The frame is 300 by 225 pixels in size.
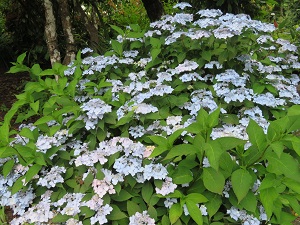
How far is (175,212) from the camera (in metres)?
1.71

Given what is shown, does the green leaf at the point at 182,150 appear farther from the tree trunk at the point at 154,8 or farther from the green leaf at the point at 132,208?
the tree trunk at the point at 154,8

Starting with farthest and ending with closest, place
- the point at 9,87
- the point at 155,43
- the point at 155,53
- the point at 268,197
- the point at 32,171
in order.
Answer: the point at 9,87, the point at 155,43, the point at 155,53, the point at 32,171, the point at 268,197

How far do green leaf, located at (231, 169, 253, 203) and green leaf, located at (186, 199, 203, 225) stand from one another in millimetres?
207

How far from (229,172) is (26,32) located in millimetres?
4805

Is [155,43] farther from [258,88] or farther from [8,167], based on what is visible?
[8,167]

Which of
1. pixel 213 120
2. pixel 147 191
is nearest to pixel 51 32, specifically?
pixel 147 191

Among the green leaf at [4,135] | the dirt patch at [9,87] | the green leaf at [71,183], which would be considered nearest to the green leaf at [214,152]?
the green leaf at [71,183]

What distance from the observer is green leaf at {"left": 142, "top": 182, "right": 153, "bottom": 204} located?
181cm

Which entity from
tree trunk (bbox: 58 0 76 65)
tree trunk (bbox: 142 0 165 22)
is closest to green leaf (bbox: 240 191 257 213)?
tree trunk (bbox: 58 0 76 65)

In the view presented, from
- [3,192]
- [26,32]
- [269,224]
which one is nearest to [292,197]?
[269,224]

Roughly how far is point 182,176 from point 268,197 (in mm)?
425

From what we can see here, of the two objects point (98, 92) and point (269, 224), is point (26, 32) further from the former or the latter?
point (269, 224)

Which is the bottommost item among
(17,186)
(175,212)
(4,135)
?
(175,212)

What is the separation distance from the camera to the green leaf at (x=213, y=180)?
5.36 feet
